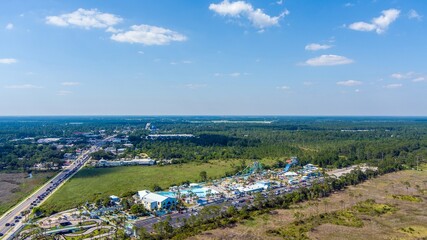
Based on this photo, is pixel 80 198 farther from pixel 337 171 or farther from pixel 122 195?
pixel 337 171

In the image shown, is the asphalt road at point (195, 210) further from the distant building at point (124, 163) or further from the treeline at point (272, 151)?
the distant building at point (124, 163)

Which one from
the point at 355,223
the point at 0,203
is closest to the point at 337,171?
the point at 355,223

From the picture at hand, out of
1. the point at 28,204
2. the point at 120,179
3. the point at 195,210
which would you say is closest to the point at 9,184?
the point at 28,204

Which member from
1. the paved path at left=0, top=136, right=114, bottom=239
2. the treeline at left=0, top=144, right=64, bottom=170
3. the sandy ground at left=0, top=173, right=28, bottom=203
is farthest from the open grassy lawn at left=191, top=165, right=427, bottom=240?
the treeline at left=0, top=144, right=64, bottom=170

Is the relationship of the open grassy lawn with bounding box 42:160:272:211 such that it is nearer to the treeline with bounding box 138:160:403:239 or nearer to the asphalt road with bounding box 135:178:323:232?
the asphalt road with bounding box 135:178:323:232

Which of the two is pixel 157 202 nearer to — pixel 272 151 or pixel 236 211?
pixel 236 211

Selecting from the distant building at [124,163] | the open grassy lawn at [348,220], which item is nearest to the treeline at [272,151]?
the distant building at [124,163]
